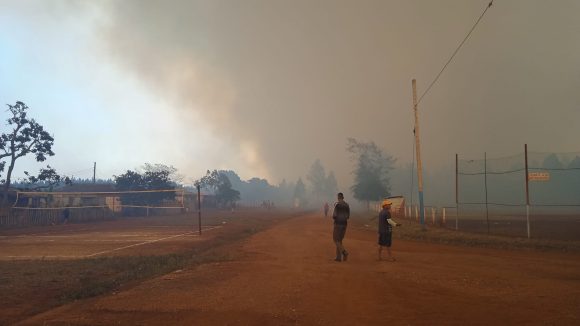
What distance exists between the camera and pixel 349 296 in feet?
27.7

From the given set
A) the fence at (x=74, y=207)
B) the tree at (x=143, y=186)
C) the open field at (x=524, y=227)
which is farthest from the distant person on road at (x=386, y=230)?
the tree at (x=143, y=186)

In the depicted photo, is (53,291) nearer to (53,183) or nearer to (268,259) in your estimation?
(268,259)

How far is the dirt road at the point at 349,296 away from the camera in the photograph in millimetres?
7062

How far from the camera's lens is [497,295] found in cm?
850

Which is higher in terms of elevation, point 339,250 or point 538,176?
point 538,176

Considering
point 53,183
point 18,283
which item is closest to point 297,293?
point 18,283

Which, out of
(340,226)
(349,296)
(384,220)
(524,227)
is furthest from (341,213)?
(524,227)

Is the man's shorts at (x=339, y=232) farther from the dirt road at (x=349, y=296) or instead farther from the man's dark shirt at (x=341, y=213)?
the dirt road at (x=349, y=296)

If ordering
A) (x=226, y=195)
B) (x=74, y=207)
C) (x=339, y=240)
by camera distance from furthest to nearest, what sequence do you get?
(x=226, y=195)
(x=74, y=207)
(x=339, y=240)

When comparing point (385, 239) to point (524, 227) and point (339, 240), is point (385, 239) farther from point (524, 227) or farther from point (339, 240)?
point (524, 227)

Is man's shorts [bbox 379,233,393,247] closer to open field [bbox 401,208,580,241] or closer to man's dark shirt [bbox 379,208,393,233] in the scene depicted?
man's dark shirt [bbox 379,208,393,233]

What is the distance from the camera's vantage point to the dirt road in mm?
7062

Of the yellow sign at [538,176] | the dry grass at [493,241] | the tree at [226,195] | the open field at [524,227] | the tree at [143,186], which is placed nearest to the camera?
the dry grass at [493,241]

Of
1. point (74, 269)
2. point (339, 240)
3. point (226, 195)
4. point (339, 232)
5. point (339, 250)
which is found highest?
point (226, 195)
